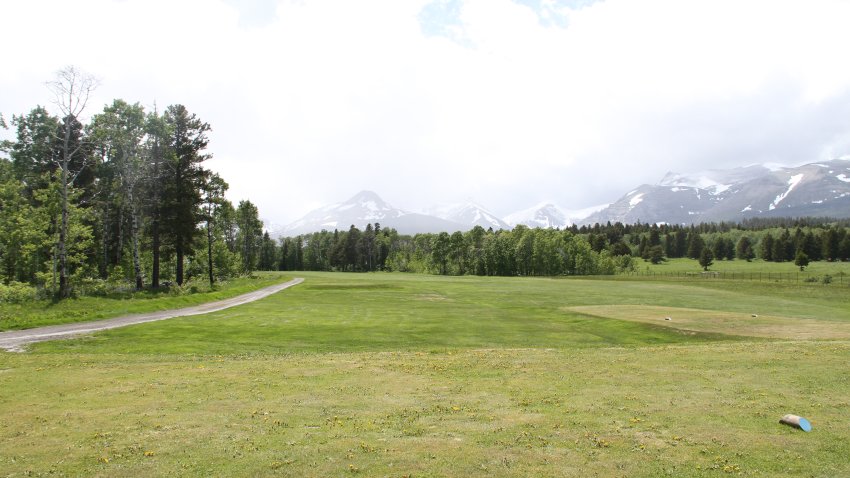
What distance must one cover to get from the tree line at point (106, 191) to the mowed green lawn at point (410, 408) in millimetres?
22878

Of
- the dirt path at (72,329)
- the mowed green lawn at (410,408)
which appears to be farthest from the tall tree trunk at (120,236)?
the mowed green lawn at (410,408)

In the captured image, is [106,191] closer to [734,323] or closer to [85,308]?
[85,308]

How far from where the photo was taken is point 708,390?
15203 millimetres

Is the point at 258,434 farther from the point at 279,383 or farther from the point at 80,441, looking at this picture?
the point at 279,383

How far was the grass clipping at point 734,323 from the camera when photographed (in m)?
31.6

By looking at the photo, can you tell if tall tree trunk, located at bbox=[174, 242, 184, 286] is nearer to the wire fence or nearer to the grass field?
the grass field

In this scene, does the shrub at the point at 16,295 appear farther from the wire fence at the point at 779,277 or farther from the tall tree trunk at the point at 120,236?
the wire fence at the point at 779,277

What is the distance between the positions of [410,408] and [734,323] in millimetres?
33756

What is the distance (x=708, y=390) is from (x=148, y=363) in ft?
68.2

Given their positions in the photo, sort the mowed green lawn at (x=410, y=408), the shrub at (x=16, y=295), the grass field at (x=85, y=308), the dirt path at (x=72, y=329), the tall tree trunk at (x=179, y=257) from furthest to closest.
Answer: the tall tree trunk at (x=179, y=257)
the shrub at (x=16, y=295)
the grass field at (x=85, y=308)
the dirt path at (x=72, y=329)
the mowed green lawn at (x=410, y=408)

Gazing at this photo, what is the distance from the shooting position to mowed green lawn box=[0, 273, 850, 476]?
372 inches

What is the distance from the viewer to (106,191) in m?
58.2

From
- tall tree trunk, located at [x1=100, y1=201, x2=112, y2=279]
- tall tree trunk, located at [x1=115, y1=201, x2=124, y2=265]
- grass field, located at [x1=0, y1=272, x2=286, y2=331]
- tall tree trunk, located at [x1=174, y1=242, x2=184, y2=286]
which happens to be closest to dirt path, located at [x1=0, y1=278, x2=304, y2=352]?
grass field, located at [x1=0, y1=272, x2=286, y2=331]

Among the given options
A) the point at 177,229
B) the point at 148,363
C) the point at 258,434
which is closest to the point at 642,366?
the point at 258,434
